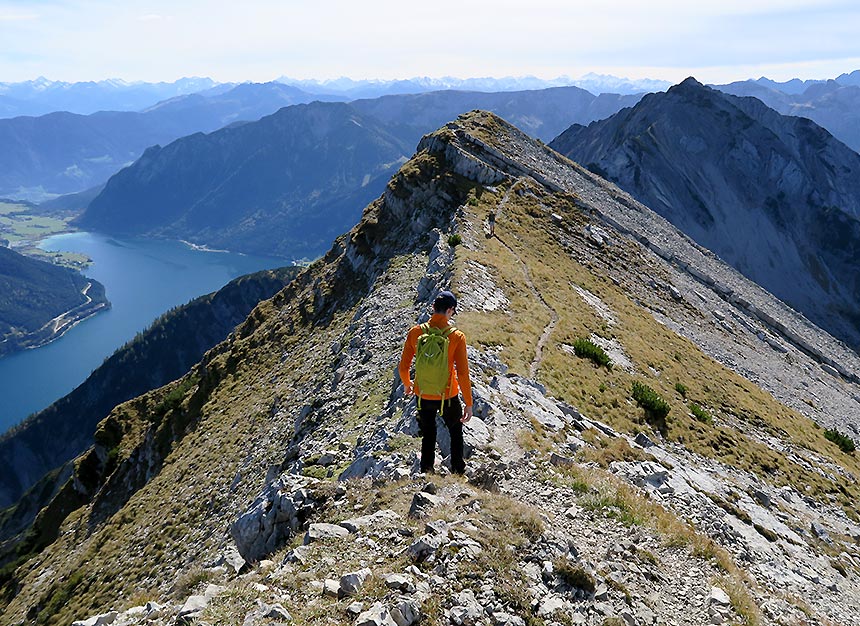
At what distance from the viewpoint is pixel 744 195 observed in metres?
177

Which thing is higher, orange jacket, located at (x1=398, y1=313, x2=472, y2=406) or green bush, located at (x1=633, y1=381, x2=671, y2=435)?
orange jacket, located at (x1=398, y1=313, x2=472, y2=406)

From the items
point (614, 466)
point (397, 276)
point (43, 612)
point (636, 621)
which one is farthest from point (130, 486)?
point (636, 621)

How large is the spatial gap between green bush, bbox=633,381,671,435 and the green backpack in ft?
49.2

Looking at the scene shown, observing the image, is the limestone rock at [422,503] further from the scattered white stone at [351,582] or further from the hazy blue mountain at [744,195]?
the hazy blue mountain at [744,195]

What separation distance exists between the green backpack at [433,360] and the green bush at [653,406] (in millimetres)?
14986

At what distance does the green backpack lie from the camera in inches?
479

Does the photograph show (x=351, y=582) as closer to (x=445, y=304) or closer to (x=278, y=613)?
(x=278, y=613)

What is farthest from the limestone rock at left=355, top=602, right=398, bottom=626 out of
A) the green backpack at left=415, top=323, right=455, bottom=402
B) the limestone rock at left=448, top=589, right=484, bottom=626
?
the green backpack at left=415, top=323, right=455, bottom=402

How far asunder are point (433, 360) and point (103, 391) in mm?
185464

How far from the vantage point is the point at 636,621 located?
29.8 ft

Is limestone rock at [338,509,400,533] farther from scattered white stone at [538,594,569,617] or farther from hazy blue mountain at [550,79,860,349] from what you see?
hazy blue mountain at [550,79,860,349]

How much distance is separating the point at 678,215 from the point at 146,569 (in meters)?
160

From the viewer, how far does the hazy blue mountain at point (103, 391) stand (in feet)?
480

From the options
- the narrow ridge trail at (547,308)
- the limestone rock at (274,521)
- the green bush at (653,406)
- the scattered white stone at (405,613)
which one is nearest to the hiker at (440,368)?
the limestone rock at (274,521)
